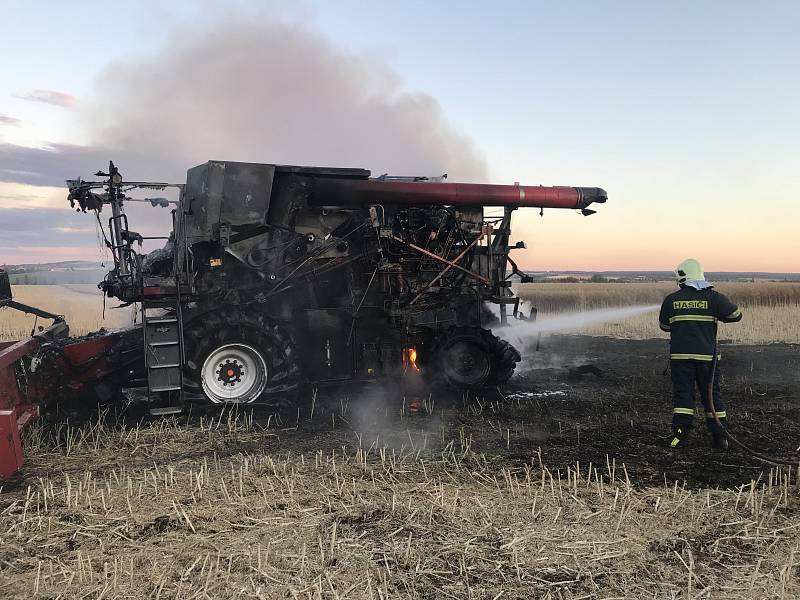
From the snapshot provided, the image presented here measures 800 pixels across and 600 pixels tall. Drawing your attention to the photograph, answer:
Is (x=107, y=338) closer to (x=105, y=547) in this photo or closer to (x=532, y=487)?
(x=105, y=547)

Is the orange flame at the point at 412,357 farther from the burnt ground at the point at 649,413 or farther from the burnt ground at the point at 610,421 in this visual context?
the burnt ground at the point at 649,413

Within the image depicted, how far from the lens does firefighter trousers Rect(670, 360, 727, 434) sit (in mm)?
6867

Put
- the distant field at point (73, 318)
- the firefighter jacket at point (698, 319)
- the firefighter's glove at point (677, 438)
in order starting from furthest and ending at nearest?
the distant field at point (73, 318)
the firefighter jacket at point (698, 319)
the firefighter's glove at point (677, 438)

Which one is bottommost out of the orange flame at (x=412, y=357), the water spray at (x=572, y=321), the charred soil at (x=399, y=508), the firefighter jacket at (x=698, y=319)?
the charred soil at (x=399, y=508)

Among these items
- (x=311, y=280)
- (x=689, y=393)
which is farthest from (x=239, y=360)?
(x=689, y=393)

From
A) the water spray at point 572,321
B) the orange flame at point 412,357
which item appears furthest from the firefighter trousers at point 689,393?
the water spray at point 572,321

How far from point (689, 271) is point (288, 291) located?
5825 millimetres

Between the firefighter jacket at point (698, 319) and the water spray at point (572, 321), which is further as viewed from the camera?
the water spray at point (572, 321)

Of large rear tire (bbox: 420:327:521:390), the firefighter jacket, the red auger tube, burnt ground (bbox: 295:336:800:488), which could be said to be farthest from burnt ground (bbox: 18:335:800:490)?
the red auger tube

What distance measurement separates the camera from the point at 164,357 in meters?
8.43

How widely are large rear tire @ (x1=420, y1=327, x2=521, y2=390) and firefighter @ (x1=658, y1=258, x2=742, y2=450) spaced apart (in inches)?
129

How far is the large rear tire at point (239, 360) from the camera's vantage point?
867 centimetres

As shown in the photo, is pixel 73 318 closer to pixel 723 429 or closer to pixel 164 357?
pixel 164 357

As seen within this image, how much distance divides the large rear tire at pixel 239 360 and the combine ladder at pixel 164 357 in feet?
0.61
